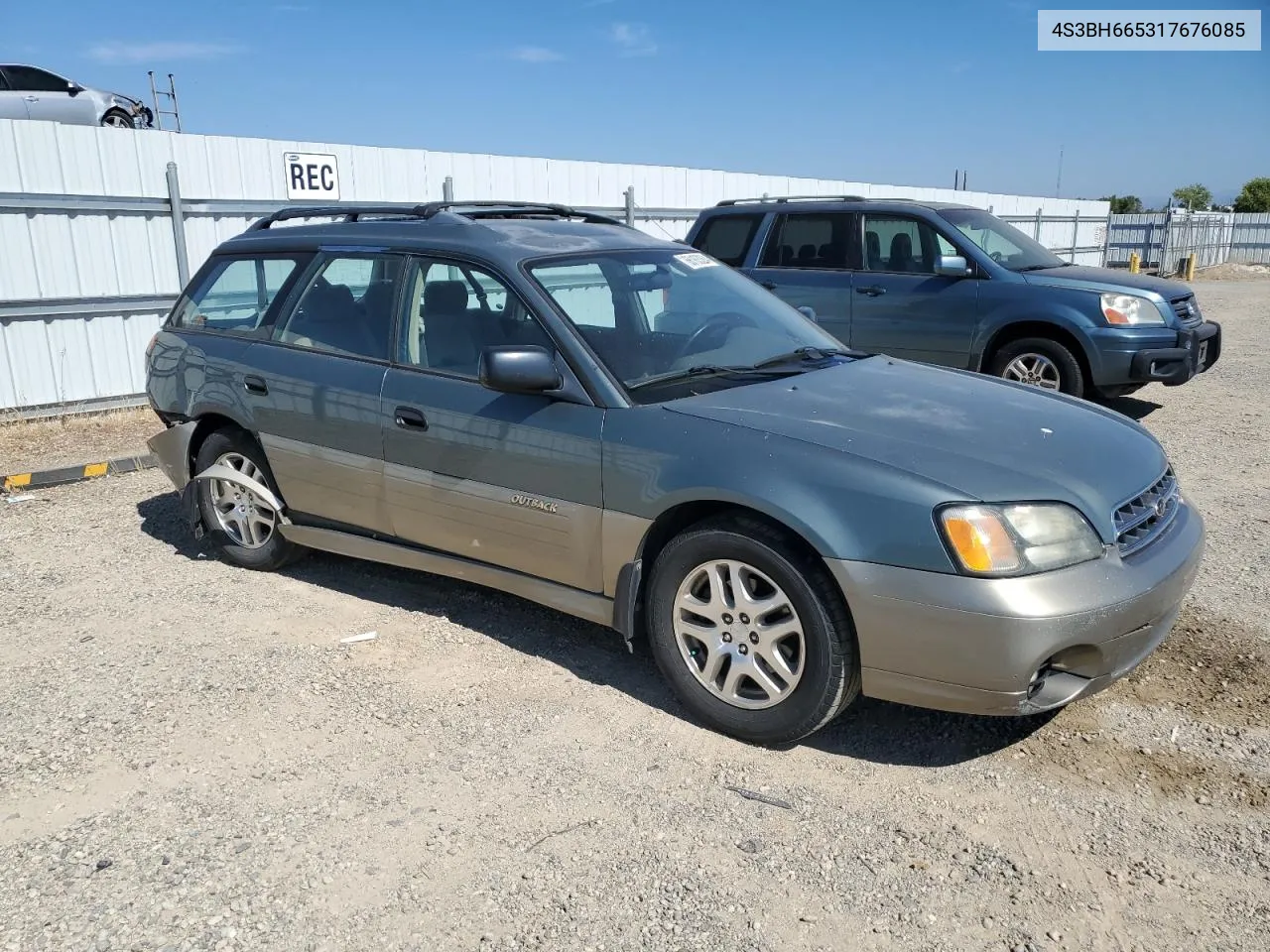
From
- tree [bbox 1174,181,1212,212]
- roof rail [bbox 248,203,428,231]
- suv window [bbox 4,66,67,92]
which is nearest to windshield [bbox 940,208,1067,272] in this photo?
roof rail [bbox 248,203,428,231]

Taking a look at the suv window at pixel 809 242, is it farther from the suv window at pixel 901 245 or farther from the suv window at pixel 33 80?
the suv window at pixel 33 80

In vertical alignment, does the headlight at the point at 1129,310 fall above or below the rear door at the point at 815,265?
below

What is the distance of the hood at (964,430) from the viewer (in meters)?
3.19

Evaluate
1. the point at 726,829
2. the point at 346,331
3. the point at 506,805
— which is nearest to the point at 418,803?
the point at 506,805

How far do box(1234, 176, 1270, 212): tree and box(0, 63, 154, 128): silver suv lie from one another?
195 feet

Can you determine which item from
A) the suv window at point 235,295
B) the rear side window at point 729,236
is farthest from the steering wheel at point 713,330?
the rear side window at point 729,236

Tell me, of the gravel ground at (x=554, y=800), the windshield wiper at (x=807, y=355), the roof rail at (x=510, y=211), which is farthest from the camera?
the roof rail at (x=510, y=211)

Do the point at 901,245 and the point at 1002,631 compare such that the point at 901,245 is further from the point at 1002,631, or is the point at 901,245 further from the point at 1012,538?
the point at 1002,631

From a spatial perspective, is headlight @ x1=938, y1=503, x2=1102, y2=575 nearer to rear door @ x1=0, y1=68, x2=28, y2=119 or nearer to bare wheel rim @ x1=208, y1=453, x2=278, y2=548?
bare wheel rim @ x1=208, y1=453, x2=278, y2=548

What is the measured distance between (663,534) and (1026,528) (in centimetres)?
123

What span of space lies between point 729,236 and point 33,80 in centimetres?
1275

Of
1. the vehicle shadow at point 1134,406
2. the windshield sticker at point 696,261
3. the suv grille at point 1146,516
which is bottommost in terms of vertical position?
the vehicle shadow at point 1134,406

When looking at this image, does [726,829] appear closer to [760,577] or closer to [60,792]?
[760,577]

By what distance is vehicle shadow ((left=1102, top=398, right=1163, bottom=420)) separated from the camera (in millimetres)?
9440
